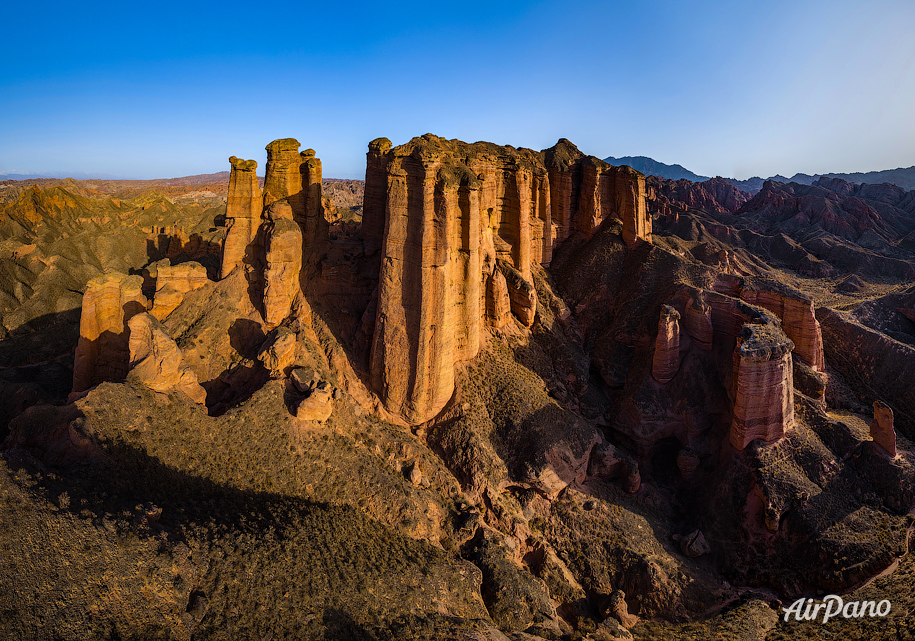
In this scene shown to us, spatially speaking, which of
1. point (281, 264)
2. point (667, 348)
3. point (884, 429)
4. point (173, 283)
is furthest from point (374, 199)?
point (884, 429)

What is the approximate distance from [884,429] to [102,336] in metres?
49.1

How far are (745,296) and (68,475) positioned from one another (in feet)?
144

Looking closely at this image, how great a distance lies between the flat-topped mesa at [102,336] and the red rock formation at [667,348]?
36.4m

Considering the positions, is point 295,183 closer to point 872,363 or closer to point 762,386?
point 762,386

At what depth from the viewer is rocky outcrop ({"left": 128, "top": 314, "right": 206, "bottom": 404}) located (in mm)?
23438

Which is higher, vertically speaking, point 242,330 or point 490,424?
point 242,330

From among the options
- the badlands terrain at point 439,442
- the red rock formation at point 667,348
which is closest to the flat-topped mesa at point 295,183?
the badlands terrain at point 439,442

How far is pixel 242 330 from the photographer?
1211 inches

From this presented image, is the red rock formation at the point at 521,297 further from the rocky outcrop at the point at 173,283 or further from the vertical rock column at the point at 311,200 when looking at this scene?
the rocky outcrop at the point at 173,283

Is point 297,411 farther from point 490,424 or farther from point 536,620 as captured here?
point 536,620

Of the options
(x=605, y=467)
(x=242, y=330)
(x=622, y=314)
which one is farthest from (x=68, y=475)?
(x=622, y=314)

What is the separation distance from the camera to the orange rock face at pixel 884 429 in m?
26.5

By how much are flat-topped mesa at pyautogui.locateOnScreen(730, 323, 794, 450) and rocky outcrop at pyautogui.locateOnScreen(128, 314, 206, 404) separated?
1326 inches

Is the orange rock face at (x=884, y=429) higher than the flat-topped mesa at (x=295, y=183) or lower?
lower
